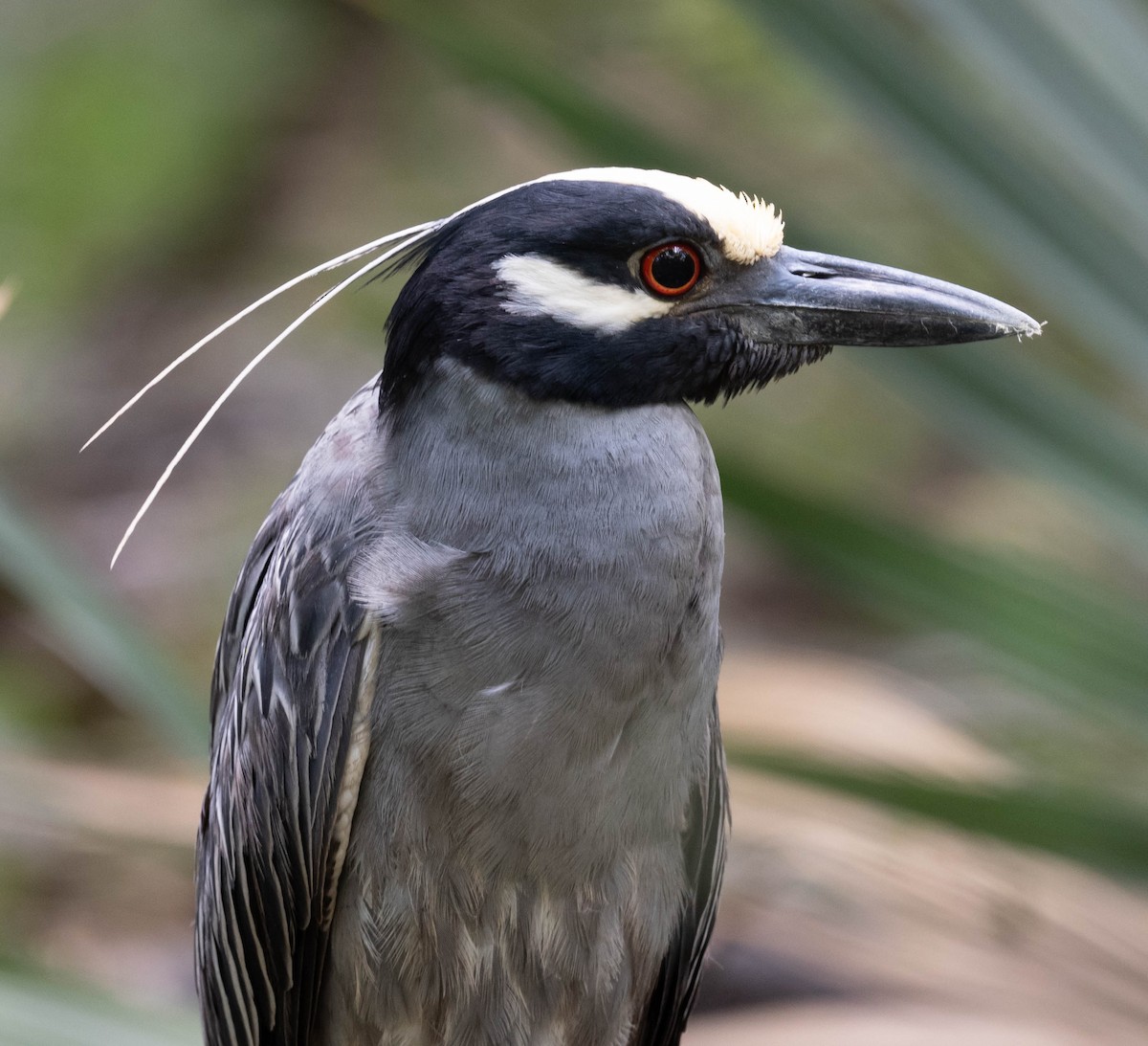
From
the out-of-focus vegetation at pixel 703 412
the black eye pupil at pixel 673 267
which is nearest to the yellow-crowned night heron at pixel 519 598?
the black eye pupil at pixel 673 267

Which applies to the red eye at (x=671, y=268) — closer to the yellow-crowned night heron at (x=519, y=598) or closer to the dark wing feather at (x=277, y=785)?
the yellow-crowned night heron at (x=519, y=598)

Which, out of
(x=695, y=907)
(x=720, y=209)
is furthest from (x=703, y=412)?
(x=720, y=209)

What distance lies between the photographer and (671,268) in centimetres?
190

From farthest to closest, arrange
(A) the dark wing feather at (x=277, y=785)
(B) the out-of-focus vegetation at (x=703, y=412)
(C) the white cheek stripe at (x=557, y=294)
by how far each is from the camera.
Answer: (B) the out-of-focus vegetation at (x=703, y=412) → (A) the dark wing feather at (x=277, y=785) → (C) the white cheek stripe at (x=557, y=294)

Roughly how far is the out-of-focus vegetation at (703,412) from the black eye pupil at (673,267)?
1.18 ft

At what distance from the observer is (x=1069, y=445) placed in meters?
2.26

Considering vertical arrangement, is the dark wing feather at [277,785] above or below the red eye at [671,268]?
below

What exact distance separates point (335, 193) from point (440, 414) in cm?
523

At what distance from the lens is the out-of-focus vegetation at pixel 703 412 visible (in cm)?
218

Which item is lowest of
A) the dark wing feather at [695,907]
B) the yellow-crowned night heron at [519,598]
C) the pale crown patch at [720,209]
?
the dark wing feather at [695,907]

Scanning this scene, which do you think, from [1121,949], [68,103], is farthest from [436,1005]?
[68,103]

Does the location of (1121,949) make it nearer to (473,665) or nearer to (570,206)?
(473,665)

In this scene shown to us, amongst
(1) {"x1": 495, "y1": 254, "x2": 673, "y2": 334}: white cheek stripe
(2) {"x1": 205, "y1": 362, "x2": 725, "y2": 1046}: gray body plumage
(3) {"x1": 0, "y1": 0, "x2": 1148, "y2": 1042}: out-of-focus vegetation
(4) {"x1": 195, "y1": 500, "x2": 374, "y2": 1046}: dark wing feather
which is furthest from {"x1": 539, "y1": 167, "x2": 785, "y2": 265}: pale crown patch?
(4) {"x1": 195, "y1": 500, "x2": 374, "y2": 1046}: dark wing feather

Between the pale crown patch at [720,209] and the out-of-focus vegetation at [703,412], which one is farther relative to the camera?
the out-of-focus vegetation at [703,412]
